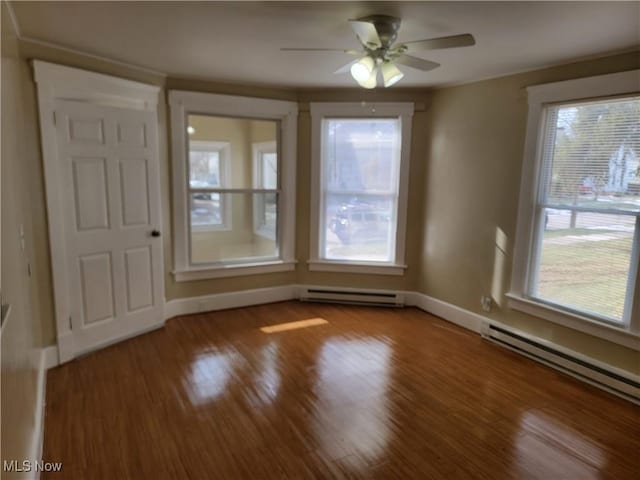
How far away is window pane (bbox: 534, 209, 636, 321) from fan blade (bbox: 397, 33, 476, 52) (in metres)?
1.68

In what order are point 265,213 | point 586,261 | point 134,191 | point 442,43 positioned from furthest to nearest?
point 265,213, point 134,191, point 586,261, point 442,43

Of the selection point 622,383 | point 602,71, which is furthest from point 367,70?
point 622,383

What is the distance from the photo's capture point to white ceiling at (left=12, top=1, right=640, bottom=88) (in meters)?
2.19

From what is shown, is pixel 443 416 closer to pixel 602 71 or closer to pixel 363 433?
pixel 363 433

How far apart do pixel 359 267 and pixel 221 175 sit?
1788 millimetres

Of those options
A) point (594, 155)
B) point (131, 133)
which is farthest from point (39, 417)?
point (594, 155)

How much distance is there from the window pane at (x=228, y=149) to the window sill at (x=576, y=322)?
274 cm

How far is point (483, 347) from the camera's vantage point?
362cm

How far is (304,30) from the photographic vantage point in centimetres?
254

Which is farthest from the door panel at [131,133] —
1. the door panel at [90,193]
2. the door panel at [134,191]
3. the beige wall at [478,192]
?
the beige wall at [478,192]

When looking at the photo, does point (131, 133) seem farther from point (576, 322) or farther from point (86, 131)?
point (576, 322)

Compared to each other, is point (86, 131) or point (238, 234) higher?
point (86, 131)

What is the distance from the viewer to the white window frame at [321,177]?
14.2 feet

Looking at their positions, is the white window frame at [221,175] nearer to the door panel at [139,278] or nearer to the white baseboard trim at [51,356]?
the door panel at [139,278]
